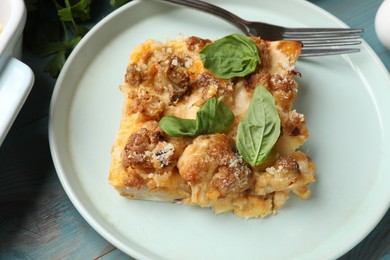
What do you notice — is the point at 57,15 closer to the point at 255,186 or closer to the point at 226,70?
the point at 226,70

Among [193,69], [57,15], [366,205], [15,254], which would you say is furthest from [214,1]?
[15,254]

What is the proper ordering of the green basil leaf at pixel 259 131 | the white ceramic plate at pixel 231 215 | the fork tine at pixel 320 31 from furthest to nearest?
1. the fork tine at pixel 320 31
2. the white ceramic plate at pixel 231 215
3. the green basil leaf at pixel 259 131

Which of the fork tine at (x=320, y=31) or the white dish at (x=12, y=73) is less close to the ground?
the fork tine at (x=320, y=31)

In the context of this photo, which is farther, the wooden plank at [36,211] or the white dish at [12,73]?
the wooden plank at [36,211]

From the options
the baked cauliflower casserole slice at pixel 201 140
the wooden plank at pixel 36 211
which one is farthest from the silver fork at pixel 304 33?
the wooden plank at pixel 36 211

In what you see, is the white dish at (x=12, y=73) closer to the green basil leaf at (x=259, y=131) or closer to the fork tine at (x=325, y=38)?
the green basil leaf at (x=259, y=131)

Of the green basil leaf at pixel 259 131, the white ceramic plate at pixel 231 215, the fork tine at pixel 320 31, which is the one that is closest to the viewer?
the green basil leaf at pixel 259 131

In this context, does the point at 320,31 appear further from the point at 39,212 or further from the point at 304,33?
the point at 39,212

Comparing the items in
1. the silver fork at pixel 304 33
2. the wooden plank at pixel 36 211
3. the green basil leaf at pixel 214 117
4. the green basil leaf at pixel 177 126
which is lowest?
the wooden plank at pixel 36 211
